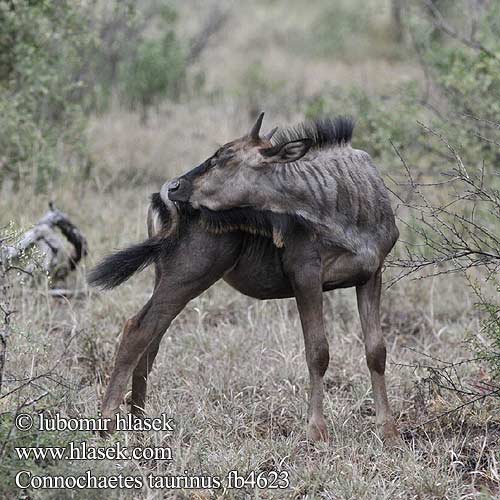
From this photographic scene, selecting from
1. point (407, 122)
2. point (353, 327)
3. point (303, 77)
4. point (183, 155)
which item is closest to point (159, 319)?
point (353, 327)

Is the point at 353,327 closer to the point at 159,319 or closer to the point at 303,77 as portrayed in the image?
the point at 159,319

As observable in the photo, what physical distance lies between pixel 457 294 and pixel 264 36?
41.4ft

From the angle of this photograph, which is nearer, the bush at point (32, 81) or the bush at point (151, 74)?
the bush at point (32, 81)

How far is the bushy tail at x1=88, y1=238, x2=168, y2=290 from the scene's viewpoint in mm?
4910

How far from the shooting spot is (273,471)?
462cm

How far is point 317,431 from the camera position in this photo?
4.83 metres

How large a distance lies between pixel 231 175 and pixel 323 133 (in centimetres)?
57

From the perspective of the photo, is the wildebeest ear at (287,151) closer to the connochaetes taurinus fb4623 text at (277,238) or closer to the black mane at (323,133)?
the connochaetes taurinus fb4623 text at (277,238)

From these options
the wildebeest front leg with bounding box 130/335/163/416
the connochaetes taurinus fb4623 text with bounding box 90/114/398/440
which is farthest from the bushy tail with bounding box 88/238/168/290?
the wildebeest front leg with bounding box 130/335/163/416

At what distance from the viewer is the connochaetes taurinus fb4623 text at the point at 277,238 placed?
15.6 feet

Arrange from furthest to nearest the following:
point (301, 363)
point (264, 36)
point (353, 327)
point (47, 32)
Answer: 1. point (264, 36)
2. point (47, 32)
3. point (353, 327)
4. point (301, 363)

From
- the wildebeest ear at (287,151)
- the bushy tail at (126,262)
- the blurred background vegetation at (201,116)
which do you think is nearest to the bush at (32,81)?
the blurred background vegetation at (201,116)

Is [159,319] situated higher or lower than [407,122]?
lower

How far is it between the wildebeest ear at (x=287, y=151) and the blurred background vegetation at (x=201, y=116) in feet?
2.20
